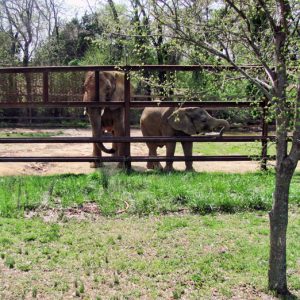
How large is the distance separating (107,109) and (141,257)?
22.9 feet

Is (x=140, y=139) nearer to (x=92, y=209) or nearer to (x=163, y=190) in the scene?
(x=163, y=190)

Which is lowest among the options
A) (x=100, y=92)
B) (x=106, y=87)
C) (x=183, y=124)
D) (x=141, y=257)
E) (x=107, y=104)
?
(x=141, y=257)

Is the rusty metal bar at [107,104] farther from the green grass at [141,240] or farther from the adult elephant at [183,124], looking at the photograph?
the green grass at [141,240]

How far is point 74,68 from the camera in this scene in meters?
8.47

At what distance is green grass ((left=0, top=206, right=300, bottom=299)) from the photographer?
12.2 ft

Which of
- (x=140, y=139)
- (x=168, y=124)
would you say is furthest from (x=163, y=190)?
(x=168, y=124)

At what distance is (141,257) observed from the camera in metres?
4.36

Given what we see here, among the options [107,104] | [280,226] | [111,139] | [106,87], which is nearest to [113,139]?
[111,139]

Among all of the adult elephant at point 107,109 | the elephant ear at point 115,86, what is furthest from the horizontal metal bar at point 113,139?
the elephant ear at point 115,86

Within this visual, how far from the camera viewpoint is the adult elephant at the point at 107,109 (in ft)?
33.7

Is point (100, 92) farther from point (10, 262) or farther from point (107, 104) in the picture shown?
point (10, 262)

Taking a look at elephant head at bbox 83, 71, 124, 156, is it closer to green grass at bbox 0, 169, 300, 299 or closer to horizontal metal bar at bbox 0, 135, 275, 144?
horizontal metal bar at bbox 0, 135, 275, 144

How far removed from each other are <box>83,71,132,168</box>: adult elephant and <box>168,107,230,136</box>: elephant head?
1265mm

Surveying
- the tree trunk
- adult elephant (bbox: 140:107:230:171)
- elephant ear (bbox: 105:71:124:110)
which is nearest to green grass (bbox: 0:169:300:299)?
the tree trunk
